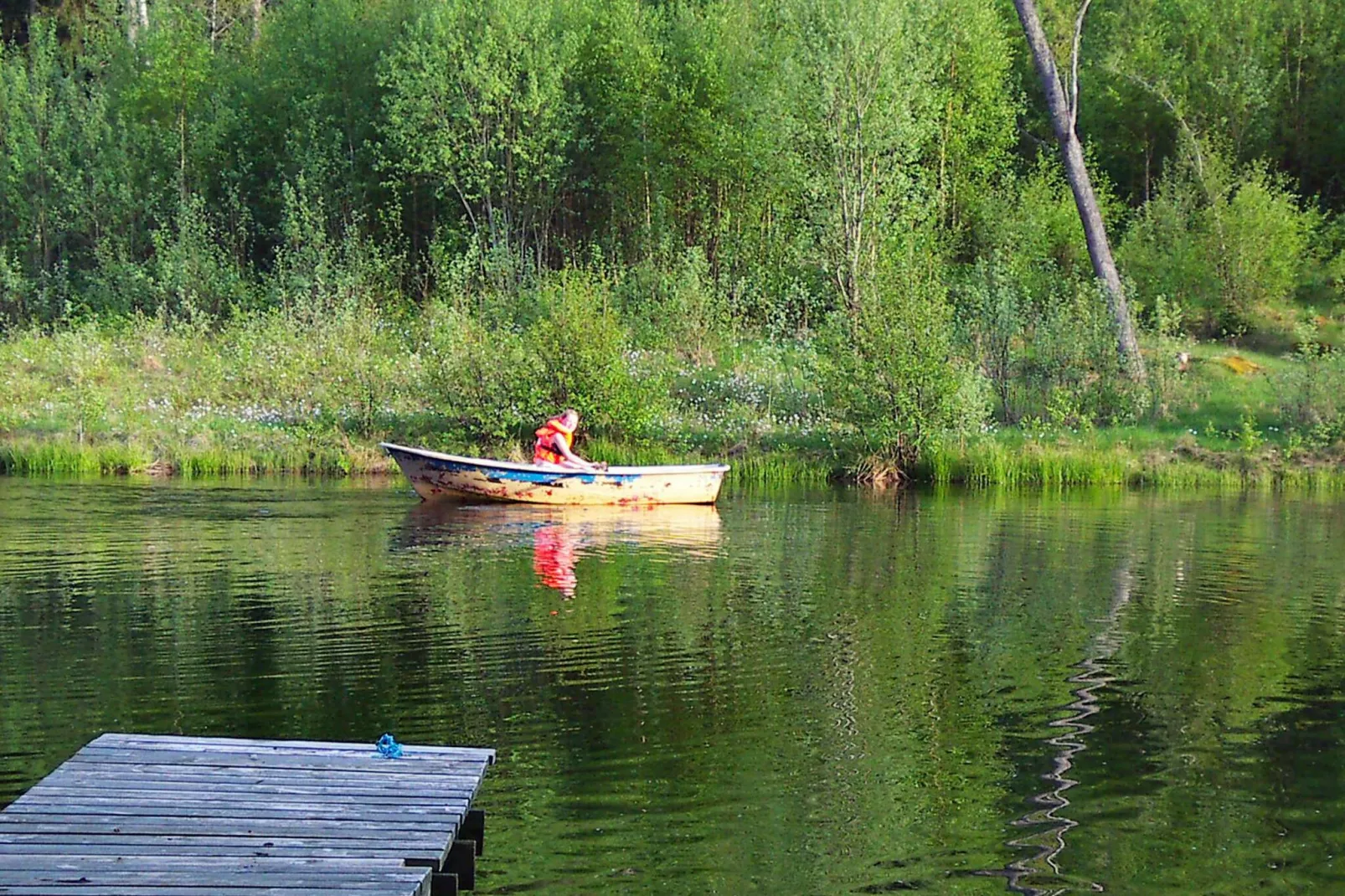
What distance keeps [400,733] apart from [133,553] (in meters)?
8.98

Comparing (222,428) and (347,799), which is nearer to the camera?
(347,799)

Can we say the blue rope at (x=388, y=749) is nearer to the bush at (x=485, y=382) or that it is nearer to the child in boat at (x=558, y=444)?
the child in boat at (x=558, y=444)

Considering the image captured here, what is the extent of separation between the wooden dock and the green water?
1.80ft

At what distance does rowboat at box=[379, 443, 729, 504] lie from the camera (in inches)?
955

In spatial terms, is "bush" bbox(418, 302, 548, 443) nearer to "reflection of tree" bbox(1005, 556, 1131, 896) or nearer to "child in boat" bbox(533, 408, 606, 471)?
"child in boat" bbox(533, 408, 606, 471)

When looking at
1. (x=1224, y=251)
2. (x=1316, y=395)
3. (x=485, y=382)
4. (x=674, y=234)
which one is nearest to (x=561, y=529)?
(x=485, y=382)

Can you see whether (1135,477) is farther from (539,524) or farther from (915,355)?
(539,524)

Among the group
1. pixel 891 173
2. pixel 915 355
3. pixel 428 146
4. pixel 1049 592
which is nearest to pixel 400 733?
pixel 1049 592

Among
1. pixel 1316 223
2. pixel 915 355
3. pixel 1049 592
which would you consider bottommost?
pixel 1049 592

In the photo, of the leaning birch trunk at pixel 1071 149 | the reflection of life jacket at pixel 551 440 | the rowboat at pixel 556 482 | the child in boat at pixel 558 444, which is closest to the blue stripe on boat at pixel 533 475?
the rowboat at pixel 556 482

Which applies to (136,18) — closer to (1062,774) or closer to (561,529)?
(561,529)

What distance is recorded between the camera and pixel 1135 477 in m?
29.1

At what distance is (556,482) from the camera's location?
24547 millimetres

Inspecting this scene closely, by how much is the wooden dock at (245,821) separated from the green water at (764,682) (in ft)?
1.80
